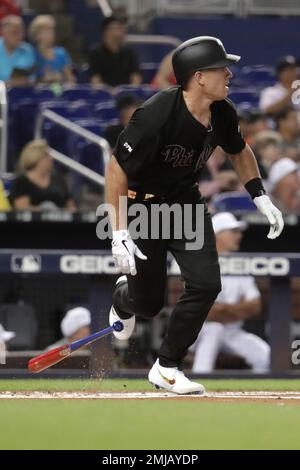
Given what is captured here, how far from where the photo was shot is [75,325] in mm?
9828

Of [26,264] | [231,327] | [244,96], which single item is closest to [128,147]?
[26,264]

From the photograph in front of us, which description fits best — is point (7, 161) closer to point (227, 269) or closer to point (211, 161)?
point (211, 161)

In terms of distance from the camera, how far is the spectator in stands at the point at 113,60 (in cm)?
1386

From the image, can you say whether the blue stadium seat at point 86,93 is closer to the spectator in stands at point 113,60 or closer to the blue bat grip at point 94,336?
the spectator in stands at point 113,60

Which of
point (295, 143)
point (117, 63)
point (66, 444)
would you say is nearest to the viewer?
point (66, 444)

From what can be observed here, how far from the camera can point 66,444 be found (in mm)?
5516

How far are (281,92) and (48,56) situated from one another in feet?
8.07

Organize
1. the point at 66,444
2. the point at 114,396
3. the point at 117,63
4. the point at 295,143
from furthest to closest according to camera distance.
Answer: the point at 117,63
the point at 295,143
the point at 114,396
the point at 66,444

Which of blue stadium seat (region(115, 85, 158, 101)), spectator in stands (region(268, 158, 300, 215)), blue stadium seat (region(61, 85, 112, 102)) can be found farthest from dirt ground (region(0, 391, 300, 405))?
blue stadium seat (region(61, 85, 112, 102))

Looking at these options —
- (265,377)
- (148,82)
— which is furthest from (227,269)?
(148,82)

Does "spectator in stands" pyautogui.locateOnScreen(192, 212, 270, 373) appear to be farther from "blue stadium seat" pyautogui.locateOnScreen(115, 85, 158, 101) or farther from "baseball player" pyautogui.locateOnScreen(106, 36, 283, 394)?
"blue stadium seat" pyautogui.locateOnScreen(115, 85, 158, 101)

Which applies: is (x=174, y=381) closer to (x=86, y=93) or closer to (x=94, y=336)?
(x=94, y=336)

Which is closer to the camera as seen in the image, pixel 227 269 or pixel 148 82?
pixel 227 269

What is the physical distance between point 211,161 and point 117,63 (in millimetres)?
2248
